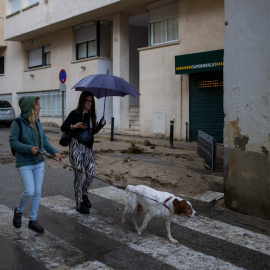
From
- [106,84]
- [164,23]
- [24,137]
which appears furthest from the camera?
[164,23]

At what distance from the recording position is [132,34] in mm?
20750

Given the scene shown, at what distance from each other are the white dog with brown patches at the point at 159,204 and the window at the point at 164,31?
12.1 meters

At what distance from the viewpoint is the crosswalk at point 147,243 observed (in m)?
3.91

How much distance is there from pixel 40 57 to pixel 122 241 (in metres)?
21.2

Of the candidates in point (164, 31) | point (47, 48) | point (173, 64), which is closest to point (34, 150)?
point (173, 64)

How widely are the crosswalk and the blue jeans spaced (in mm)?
392

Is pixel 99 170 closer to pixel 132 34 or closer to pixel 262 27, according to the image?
pixel 262 27

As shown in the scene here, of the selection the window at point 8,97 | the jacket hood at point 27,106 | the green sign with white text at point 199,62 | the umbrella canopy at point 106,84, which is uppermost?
the green sign with white text at point 199,62

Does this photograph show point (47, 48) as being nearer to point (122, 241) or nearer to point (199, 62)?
point (199, 62)

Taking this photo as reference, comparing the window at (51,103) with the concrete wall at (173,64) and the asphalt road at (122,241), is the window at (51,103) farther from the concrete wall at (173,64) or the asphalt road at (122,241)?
the asphalt road at (122,241)

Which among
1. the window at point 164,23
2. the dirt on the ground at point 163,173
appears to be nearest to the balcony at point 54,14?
the window at point 164,23

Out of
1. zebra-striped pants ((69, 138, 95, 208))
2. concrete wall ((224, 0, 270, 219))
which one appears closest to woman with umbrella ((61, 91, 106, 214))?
zebra-striped pants ((69, 138, 95, 208))

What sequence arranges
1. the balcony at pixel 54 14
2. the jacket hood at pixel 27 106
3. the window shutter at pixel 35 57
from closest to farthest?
the jacket hood at pixel 27 106 < the balcony at pixel 54 14 < the window shutter at pixel 35 57

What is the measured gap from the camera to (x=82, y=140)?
548 centimetres
